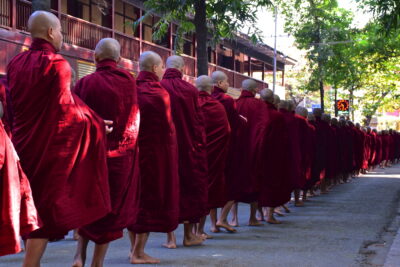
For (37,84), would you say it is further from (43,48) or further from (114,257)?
(114,257)

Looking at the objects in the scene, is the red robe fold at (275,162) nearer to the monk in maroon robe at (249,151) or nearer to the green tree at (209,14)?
the monk in maroon robe at (249,151)

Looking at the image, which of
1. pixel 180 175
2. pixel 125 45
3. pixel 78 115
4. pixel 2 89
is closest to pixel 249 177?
pixel 180 175

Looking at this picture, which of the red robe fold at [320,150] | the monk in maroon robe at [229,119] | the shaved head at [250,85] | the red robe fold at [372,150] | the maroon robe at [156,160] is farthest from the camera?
the red robe fold at [372,150]

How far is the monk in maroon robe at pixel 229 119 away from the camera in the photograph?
902 cm

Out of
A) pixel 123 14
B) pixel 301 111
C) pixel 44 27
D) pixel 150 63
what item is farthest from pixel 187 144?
pixel 123 14

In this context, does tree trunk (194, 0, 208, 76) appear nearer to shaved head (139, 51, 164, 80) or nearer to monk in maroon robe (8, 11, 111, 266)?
shaved head (139, 51, 164, 80)

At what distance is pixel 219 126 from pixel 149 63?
185 centimetres

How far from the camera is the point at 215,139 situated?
8602 mm

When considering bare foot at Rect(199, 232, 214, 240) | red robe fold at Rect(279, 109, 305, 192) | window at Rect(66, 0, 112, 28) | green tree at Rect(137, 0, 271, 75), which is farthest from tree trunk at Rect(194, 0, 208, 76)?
bare foot at Rect(199, 232, 214, 240)

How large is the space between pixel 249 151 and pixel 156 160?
2.95 meters

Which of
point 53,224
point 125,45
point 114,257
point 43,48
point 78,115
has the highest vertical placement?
point 125,45

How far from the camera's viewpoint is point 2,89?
6664mm

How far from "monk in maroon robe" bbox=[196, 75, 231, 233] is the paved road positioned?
0.50 m

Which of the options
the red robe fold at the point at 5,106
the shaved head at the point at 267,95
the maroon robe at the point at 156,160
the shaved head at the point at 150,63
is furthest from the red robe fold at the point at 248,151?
the red robe fold at the point at 5,106
